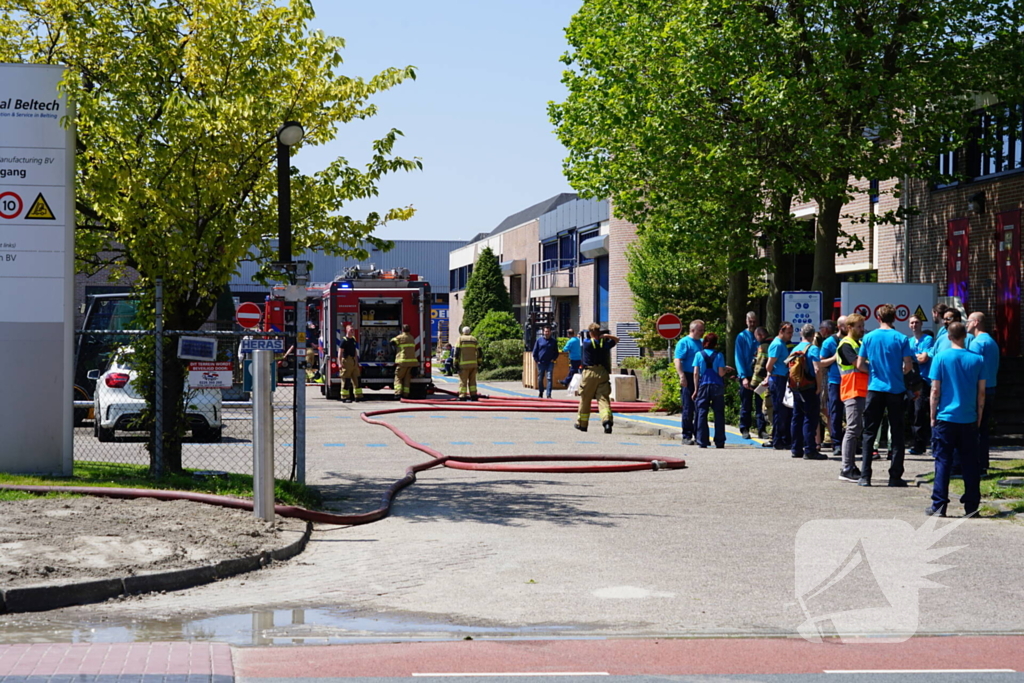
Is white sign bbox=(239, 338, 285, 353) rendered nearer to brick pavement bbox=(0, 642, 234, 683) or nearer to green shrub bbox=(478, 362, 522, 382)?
brick pavement bbox=(0, 642, 234, 683)

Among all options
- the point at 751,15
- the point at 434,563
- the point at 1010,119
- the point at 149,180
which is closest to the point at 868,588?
the point at 434,563

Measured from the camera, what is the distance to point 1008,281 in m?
24.1

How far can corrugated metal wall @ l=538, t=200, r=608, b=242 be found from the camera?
2029 inches

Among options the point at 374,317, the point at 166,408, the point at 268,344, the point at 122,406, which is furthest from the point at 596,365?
the point at 374,317

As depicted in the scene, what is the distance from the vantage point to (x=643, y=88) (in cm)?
2358

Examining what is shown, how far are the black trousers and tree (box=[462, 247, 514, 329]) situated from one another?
142 feet

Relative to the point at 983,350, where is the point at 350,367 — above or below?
below

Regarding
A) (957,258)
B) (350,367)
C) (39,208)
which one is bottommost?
(350,367)

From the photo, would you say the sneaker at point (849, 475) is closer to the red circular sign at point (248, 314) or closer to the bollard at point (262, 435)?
the bollard at point (262, 435)

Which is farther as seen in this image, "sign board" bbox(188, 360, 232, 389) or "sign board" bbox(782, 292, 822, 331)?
"sign board" bbox(782, 292, 822, 331)

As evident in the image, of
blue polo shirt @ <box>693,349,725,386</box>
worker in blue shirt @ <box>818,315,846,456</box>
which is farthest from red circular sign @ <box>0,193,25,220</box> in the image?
worker in blue shirt @ <box>818,315,846,456</box>

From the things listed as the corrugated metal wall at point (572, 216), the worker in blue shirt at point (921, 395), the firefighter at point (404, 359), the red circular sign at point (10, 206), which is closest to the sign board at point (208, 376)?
the red circular sign at point (10, 206)

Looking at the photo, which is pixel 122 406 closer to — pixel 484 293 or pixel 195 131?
pixel 195 131

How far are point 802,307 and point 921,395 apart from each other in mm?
4459
